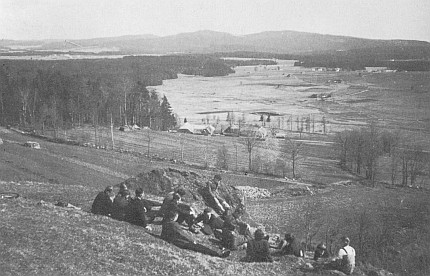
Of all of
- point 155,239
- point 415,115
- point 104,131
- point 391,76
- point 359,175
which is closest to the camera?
point 155,239

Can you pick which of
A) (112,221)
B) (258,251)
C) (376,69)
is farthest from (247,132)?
(376,69)

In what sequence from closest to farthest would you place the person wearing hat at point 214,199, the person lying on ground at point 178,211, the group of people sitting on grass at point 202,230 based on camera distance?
1. the group of people sitting on grass at point 202,230
2. the person lying on ground at point 178,211
3. the person wearing hat at point 214,199

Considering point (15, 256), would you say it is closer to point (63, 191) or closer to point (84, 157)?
point (63, 191)

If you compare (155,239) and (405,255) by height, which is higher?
(155,239)

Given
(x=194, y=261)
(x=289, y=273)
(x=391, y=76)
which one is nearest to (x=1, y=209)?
(x=194, y=261)

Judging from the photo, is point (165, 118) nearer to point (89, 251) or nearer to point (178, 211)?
point (178, 211)

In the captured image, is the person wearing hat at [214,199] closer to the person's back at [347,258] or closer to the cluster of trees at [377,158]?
the person's back at [347,258]

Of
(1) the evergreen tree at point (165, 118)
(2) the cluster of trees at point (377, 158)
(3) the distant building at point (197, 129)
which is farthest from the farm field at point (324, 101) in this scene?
(2) the cluster of trees at point (377, 158)
